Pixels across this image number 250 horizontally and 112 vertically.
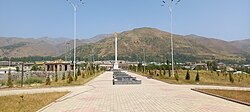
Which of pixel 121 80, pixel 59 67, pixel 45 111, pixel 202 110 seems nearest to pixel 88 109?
pixel 45 111

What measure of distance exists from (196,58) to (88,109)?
177 meters

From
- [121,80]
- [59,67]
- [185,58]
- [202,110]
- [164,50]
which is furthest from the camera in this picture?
[164,50]

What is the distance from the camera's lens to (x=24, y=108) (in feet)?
38.7

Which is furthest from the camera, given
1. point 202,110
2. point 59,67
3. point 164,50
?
point 164,50

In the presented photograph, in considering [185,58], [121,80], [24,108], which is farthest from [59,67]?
[185,58]

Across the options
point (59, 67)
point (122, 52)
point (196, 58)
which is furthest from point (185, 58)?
point (59, 67)

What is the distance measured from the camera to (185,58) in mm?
179375

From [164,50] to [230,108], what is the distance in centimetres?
18268

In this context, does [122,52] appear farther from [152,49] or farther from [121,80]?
[121,80]

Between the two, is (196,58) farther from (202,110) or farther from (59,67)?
(202,110)

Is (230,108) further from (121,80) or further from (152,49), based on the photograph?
(152,49)

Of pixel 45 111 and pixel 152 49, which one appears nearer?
pixel 45 111

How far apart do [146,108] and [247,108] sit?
3942 millimetres

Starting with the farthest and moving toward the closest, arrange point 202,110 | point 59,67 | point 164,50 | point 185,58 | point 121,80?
1. point 164,50
2. point 185,58
3. point 59,67
4. point 121,80
5. point 202,110
